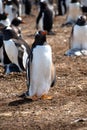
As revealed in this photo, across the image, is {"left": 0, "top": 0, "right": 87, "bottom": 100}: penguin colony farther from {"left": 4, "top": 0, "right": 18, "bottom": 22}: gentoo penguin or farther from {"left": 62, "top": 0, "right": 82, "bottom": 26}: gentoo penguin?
{"left": 4, "top": 0, "right": 18, "bottom": 22}: gentoo penguin

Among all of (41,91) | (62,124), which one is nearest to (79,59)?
(41,91)

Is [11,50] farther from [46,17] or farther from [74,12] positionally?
[74,12]

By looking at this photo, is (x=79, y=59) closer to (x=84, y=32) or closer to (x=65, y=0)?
(x=84, y=32)

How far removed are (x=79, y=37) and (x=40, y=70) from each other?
4935 mm

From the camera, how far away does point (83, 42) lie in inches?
508

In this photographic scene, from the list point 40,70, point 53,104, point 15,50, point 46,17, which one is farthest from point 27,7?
point 53,104

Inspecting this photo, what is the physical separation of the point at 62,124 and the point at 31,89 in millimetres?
1575

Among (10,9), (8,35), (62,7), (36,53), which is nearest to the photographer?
(36,53)

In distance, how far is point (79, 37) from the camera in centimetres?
1288

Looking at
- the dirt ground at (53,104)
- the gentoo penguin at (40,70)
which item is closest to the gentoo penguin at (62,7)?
the dirt ground at (53,104)

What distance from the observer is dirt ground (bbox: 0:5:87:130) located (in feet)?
22.1

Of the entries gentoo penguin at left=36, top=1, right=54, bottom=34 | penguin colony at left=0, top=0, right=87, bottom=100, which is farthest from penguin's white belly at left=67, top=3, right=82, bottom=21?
penguin colony at left=0, top=0, right=87, bottom=100

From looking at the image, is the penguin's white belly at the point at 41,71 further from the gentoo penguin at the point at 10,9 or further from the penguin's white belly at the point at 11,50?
the gentoo penguin at the point at 10,9

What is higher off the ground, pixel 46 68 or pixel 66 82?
pixel 46 68
